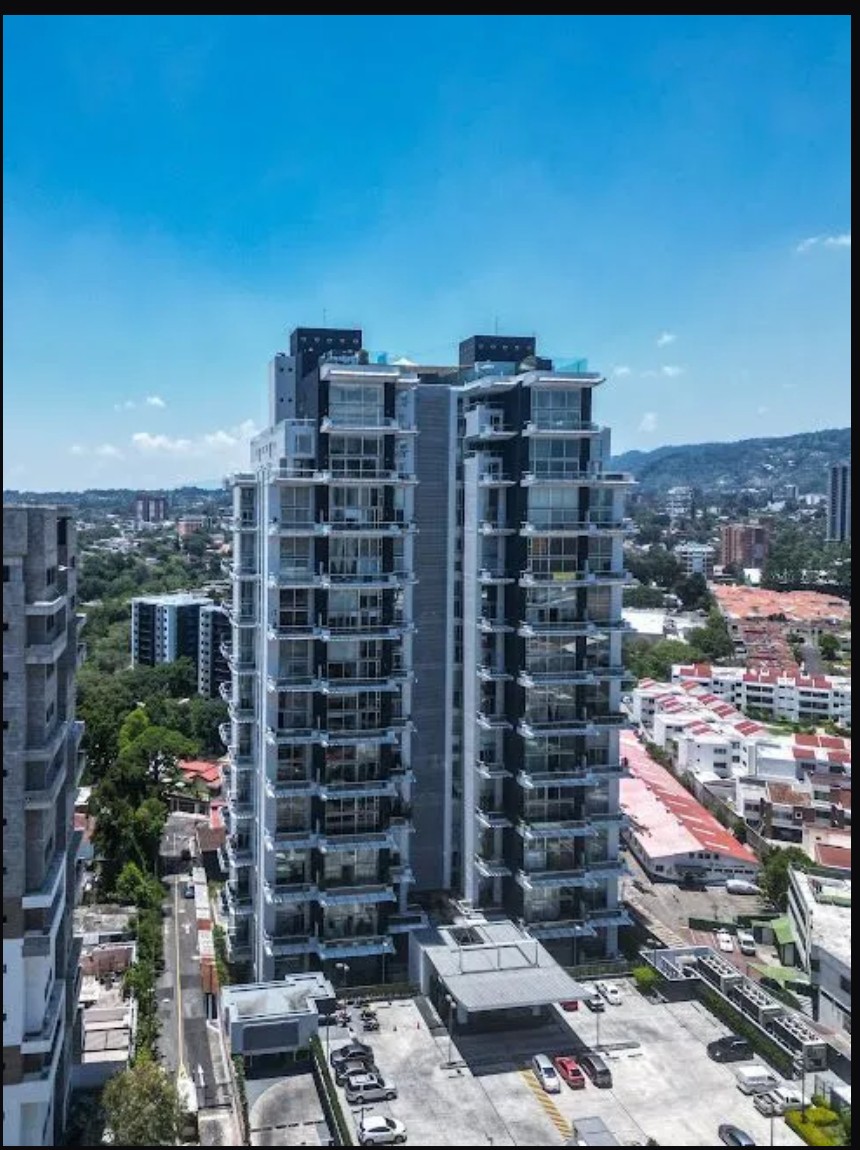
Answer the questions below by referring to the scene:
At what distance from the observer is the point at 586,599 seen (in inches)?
409

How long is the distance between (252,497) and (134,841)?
6.23 m

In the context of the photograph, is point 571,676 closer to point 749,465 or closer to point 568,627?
point 568,627

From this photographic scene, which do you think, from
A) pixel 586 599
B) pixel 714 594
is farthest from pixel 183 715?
pixel 714 594

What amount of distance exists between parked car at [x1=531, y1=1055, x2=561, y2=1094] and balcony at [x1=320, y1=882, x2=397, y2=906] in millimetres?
2051

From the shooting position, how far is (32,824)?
598 centimetres

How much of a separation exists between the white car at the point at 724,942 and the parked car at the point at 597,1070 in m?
4.25

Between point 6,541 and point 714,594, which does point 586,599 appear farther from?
point 714,594

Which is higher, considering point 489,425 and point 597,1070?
point 489,425

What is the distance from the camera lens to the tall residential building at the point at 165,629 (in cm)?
2750

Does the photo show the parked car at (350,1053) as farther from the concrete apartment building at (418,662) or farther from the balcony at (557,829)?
the balcony at (557,829)

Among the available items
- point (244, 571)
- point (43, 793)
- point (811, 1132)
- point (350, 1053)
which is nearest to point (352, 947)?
point (350, 1053)

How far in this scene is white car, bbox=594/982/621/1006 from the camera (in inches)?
375

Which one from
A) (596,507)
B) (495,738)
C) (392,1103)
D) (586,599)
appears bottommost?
(392,1103)

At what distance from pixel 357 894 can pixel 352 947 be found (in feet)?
1.63
